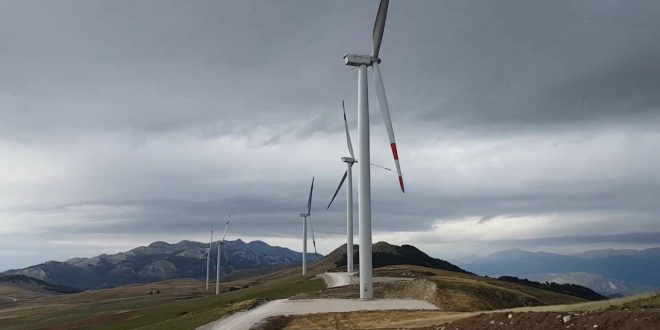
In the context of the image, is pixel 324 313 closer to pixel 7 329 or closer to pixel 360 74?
pixel 360 74

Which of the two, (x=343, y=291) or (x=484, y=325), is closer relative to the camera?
(x=484, y=325)

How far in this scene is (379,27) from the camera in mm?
76625

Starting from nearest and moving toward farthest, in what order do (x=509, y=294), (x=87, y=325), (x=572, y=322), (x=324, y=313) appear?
(x=572, y=322) < (x=324, y=313) < (x=509, y=294) < (x=87, y=325)

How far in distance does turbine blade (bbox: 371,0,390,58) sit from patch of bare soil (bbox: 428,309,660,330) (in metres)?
47.5

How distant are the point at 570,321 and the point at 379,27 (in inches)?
2132

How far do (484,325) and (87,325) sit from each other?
276ft

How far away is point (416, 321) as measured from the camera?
167 ft

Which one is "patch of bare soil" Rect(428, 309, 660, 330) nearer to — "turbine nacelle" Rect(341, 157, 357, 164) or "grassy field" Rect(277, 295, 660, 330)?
"grassy field" Rect(277, 295, 660, 330)

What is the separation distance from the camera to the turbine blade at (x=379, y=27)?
75.3 m

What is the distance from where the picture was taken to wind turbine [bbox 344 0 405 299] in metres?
73.6

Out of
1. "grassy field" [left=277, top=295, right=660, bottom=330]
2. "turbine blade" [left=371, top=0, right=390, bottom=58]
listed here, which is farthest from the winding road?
"turbine blade" [left=371, top=0, right=390, bottom=58]

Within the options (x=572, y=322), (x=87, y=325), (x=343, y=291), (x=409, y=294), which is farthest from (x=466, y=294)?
(x=87, y=325)

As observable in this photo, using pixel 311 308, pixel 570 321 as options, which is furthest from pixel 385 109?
pixel 570 321

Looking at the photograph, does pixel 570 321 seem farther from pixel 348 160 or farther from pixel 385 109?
pixel 348 160
